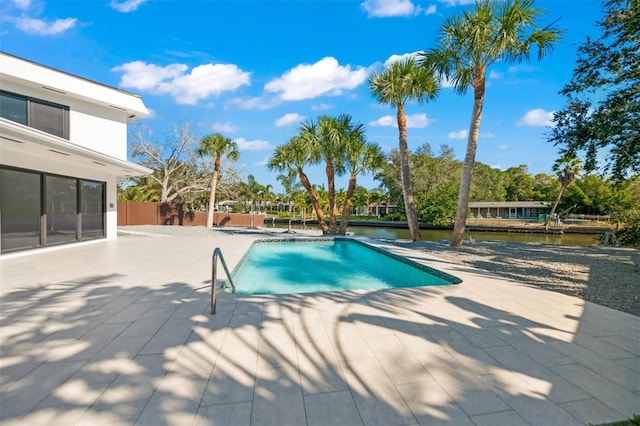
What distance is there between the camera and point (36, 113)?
846 cm

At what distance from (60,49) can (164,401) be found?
14.7m

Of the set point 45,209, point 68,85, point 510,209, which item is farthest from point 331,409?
point 510,209

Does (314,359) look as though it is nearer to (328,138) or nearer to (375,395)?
(375,395)

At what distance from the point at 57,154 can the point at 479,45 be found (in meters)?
11.7

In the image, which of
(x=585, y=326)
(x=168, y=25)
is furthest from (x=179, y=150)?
(x=585, y=326)

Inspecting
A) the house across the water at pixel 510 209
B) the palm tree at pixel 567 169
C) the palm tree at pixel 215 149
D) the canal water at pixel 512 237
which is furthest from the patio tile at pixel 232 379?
the house across the water at pixel 510 209

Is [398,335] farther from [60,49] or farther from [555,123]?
[60,49]

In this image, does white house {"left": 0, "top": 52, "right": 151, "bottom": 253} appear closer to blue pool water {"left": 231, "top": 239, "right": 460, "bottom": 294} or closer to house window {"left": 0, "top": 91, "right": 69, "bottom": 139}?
house window {"left": 0, "top": 91, "right": 69, "bottom": 139}

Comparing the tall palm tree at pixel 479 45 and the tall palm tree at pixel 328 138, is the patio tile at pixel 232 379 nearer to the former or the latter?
the tall palm tree at pixel 479 45

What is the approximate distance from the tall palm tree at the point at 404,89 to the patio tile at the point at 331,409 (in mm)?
9392

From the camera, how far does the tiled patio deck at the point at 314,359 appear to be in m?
1.77

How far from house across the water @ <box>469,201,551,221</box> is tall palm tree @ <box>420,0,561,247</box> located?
29321 millimetres

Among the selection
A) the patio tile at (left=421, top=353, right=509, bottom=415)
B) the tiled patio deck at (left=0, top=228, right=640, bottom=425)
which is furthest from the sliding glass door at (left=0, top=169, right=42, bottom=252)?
the patio tile at (left=421, top=353, right=509, bottom=415)

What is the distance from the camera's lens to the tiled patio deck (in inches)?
69.7
